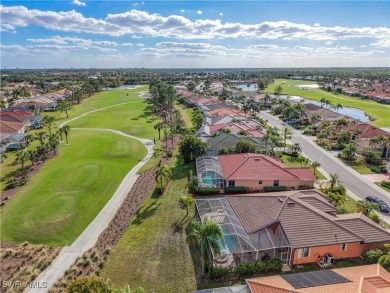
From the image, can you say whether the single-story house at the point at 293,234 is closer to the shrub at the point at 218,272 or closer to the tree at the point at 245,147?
the shrub at the point at 218,272

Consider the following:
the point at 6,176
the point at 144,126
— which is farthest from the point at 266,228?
the point at 144,126

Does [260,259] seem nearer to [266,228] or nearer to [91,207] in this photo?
[266,228]

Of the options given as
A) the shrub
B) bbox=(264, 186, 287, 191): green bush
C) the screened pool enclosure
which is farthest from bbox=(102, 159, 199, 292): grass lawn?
bbox=(264, 186, 287, 191): green bush

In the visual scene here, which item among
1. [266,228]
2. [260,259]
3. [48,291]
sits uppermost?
[266,228]

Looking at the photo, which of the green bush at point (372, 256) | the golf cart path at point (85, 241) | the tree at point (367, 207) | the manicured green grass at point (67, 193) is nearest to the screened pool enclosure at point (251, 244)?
the green bush at point (372, 256)

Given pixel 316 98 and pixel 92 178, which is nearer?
pixel 92 178

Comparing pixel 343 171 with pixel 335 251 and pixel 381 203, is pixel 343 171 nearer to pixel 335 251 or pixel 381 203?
pixel 381 203

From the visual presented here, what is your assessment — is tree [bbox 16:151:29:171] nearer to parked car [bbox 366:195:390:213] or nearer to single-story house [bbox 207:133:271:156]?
single-story house [bbox 207:133:271:156]
